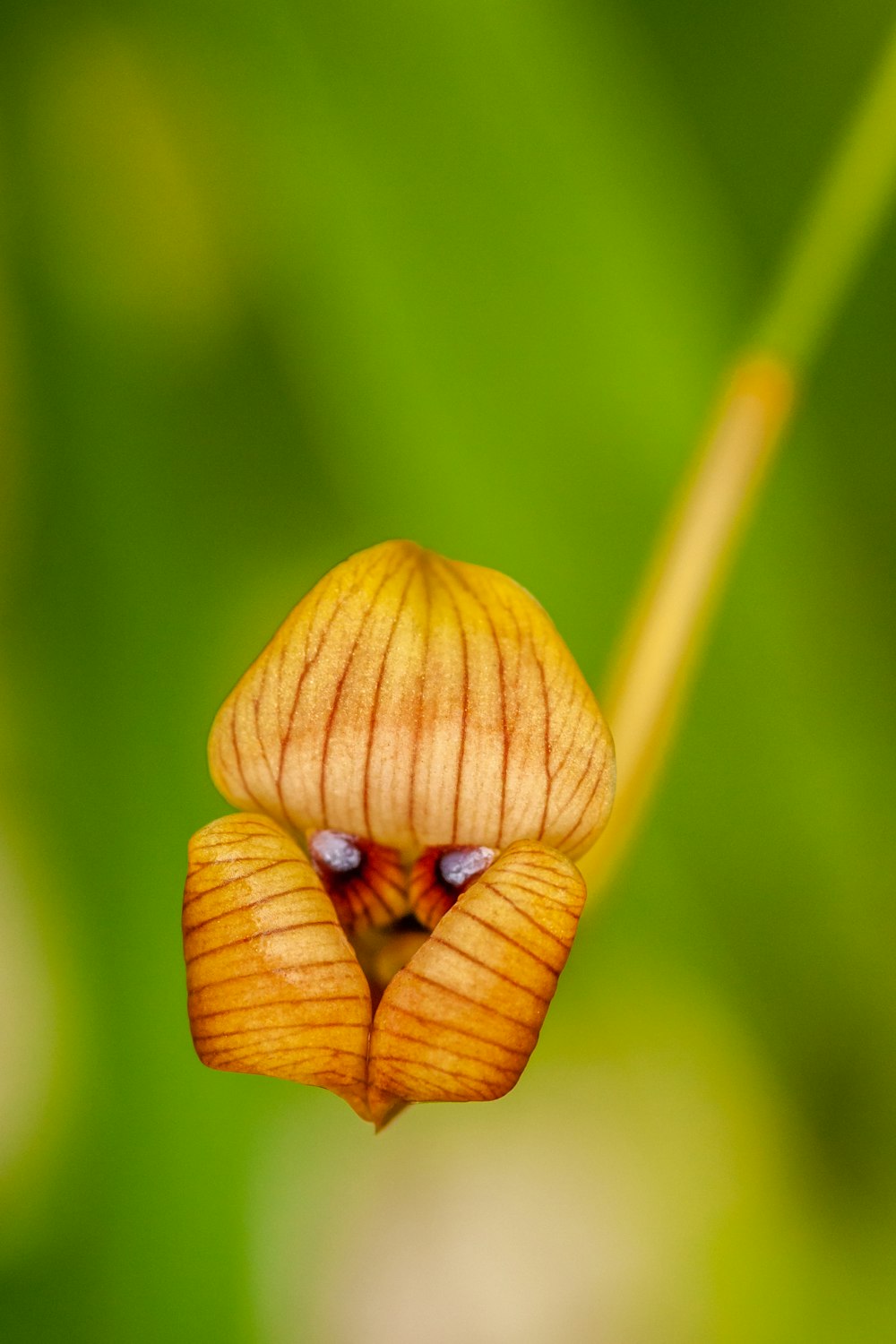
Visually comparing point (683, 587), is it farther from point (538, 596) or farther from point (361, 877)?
point (538, 596)

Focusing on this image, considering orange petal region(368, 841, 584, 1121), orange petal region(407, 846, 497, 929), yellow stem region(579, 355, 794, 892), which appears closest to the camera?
orange petal region(368, 841, 584, 1121)

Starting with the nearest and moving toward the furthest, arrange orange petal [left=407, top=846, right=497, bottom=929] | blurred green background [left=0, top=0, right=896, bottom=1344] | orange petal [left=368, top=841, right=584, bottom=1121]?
orange petal [left=368, top=841, right=584, bottom=1121]
orange petal [left=407, top=846, right=497, bottom=929]
blurred green background [left=0, top=0, right=896, bottom=1344]

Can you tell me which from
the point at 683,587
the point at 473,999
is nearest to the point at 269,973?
the point at 473,999

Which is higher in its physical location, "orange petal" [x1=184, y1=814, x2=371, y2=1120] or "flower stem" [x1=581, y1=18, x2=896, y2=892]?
"flower stem" [x1=581, y1=18, x2=896, y2=892]

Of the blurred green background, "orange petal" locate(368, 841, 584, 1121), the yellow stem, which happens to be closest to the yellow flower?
"orange petal" locate(368, 841, 584, 1121)

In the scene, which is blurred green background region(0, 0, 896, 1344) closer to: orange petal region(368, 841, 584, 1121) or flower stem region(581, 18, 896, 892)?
flower stem region(581, 18, 896, 892)

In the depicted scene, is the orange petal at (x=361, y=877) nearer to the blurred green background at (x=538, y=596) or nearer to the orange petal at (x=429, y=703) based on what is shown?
the orange petal at (x=429, y=703)
